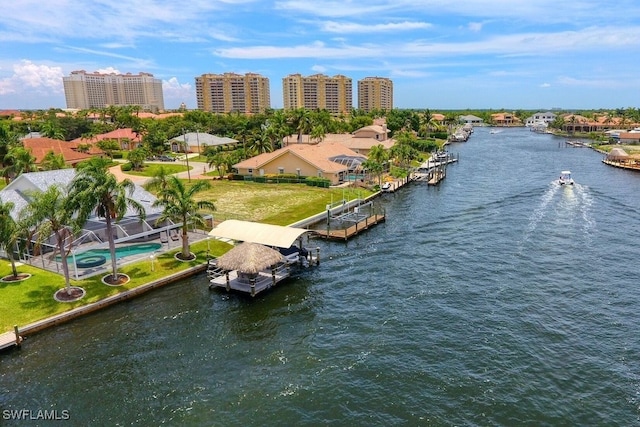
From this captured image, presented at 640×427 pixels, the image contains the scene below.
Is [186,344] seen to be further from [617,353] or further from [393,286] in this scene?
[617,353]

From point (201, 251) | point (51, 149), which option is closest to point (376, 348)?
point (201, 251)

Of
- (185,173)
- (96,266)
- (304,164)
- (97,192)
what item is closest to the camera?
(97,192)

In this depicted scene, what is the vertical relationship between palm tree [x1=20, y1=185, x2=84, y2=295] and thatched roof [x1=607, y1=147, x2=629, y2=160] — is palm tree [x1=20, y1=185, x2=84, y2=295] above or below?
above

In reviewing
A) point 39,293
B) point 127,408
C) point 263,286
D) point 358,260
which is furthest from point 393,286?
point 39,293

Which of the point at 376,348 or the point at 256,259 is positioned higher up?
the point at 256,259

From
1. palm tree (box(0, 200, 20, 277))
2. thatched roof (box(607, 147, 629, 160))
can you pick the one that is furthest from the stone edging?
thatched roof (box(607, 147, 629, 160))

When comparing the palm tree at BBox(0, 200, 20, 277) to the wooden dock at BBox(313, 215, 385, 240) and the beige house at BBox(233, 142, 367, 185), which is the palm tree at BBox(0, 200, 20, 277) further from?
the beige house at BBox(233, 142, 367, 185)

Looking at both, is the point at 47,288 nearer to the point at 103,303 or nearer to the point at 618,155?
the point at 103,303
